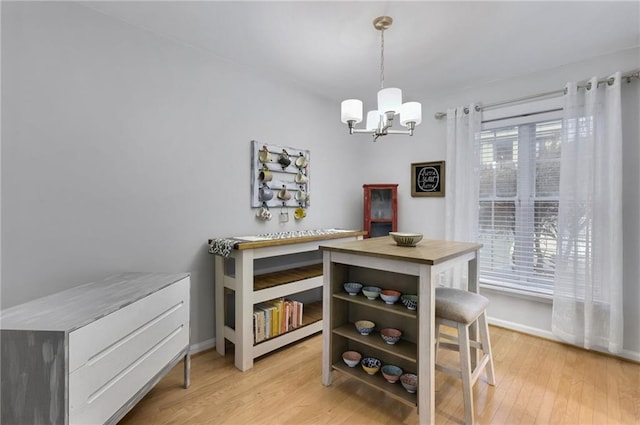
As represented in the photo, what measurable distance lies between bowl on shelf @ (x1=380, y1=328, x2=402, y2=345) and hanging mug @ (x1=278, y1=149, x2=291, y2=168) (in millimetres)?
1798

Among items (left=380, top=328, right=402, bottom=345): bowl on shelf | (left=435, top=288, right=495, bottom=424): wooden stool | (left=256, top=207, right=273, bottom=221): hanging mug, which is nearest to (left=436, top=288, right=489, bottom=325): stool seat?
(left=435, top=288, right=495, bottom=424): wooden stool

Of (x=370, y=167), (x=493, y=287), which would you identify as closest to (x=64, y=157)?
(x=370, y=167)

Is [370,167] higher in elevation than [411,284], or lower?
higher

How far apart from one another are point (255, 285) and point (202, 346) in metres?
0.69

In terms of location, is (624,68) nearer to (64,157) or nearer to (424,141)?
(424,141)

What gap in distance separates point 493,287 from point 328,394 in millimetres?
2061

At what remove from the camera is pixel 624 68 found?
230cm

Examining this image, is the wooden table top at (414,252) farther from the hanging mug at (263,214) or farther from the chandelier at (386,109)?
the hanging mug at (263,214)

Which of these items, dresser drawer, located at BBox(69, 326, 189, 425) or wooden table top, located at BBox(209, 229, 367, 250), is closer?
dresser drawer, located at BBox(69, 326, 189, 425)

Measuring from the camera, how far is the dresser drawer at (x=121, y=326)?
1.10 metres

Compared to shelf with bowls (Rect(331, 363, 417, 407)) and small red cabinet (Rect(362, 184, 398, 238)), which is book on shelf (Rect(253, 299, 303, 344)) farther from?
small red cabinet (Rect(362, 184, 398, 238))

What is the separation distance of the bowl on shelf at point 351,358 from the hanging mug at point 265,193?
1.53 meters

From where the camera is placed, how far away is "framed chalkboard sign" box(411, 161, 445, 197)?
325 cm

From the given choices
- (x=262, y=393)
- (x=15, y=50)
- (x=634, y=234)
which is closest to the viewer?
(x=15, y=50)
